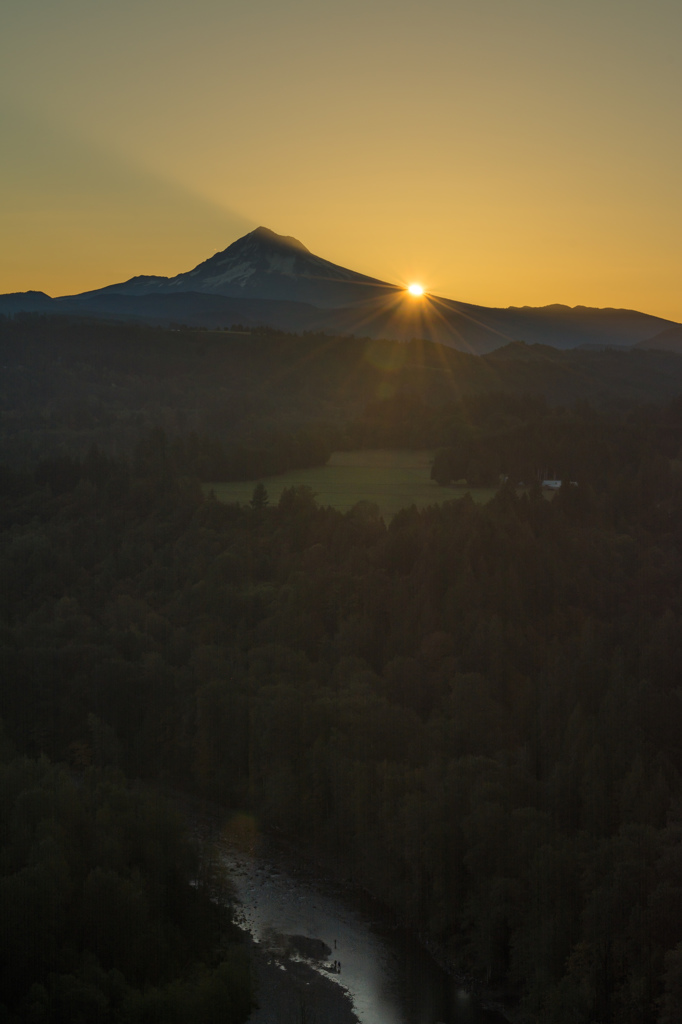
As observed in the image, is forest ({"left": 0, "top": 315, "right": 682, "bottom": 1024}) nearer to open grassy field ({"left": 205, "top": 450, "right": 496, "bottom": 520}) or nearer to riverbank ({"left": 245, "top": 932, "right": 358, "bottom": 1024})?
riverbank ({"left": 245, "top": 932, "right": 358, "bottom": 1024})

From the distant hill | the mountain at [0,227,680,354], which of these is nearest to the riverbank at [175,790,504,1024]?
the mountain at [0,227,680,354]

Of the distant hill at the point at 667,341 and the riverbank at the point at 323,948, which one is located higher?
the distant hill at the point at 667,341

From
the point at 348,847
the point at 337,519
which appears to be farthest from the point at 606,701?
the point at 337,519

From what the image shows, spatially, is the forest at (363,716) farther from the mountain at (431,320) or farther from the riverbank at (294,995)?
the mountain at (431,320)

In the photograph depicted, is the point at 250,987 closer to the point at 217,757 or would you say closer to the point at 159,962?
the point at 159,962

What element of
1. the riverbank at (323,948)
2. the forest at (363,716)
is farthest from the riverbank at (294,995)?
the forest at (363,716)

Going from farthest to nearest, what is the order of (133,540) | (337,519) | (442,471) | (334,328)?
(334,328) → (442,471) → (133,540) → (337,519)
